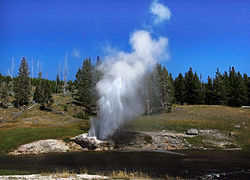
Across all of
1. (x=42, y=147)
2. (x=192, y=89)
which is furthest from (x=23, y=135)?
(x=192, y=89)

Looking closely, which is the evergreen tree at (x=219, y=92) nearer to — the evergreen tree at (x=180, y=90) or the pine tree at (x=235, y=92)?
the pine tree at (x=235, y=92)

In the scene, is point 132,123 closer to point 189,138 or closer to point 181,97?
point 189,138

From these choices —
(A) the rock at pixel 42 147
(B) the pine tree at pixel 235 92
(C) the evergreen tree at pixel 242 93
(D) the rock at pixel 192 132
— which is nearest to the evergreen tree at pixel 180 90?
(B) the pine tree at pixel 235 92

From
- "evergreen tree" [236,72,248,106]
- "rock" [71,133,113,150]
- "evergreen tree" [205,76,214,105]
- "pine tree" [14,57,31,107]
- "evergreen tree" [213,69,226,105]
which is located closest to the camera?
"rock" [71,133,113,150]

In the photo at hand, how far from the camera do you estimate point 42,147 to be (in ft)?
146

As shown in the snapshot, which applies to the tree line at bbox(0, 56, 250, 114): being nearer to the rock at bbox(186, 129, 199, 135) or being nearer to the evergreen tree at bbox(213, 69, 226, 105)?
the evergreen tree at bbox(213, 69, 226, 105)

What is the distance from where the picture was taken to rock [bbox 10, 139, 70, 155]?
43.4m

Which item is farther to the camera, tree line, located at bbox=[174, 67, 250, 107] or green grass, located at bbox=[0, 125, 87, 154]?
tree line, located at bbox=[174, 67, 250, 107]

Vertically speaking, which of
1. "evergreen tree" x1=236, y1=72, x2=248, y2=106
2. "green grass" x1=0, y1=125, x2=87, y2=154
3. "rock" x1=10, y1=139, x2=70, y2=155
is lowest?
"rock" x1=10, y1=139, x2=70, y2=155

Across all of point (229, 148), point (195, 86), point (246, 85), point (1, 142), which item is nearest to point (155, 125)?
point (229, 148)

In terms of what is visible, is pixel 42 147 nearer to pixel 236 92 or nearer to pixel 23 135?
pixel 23 135

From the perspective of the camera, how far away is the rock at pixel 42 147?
43406mm

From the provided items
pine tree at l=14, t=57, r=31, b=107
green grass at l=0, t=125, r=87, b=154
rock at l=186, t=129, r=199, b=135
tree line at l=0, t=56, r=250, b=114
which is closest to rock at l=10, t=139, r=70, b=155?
green grass at l=0, t=125, r=87, b=154

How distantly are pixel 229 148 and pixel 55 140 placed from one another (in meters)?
34.7
